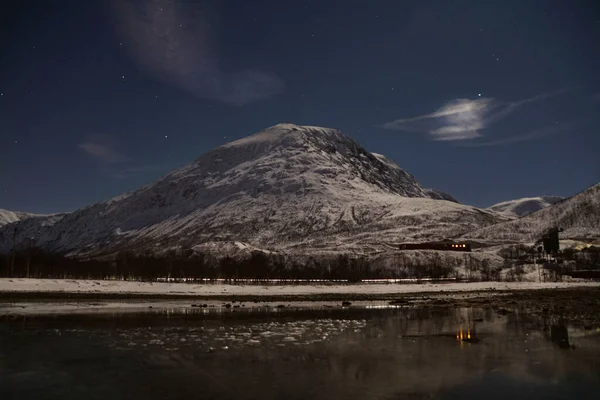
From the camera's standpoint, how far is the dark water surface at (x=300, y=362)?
50.3ft

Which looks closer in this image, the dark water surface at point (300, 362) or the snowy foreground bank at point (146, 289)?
the dark water surface at point (300, 362)

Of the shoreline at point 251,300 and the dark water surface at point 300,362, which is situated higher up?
the dark water surface at point 300,362

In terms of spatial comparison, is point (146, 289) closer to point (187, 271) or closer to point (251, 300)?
point (251, 300)

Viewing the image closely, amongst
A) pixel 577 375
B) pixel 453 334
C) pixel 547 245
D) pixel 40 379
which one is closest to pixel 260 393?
pixel 40 379

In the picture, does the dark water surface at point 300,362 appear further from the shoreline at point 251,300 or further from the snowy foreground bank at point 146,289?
the snowy foreground bank at point 146,289

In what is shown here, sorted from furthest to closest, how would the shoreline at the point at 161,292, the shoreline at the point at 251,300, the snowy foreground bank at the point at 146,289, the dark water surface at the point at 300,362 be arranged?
the snowy foreground bank at the point at 146,289 → the shoreline at the point at 161,292 → the shoreline at the point at 251,300 → the dark water surface at the point at 300,362

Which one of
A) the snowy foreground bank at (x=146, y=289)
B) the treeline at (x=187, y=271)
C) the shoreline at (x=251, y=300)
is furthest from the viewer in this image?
the treeline at (x=187, y=271)

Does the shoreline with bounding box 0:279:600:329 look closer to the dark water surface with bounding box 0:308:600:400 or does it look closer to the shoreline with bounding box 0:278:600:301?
the shoreline with bounding box 0:278:600:301

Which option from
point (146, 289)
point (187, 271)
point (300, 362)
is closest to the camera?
point (300, 362)

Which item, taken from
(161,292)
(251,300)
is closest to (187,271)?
(161,292)

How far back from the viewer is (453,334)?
29969 mm

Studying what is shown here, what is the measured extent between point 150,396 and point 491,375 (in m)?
11.9

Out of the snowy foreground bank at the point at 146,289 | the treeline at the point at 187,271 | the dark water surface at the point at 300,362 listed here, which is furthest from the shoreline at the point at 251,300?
the treeline at the point at 187,271

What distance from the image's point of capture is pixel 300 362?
2033 cm
